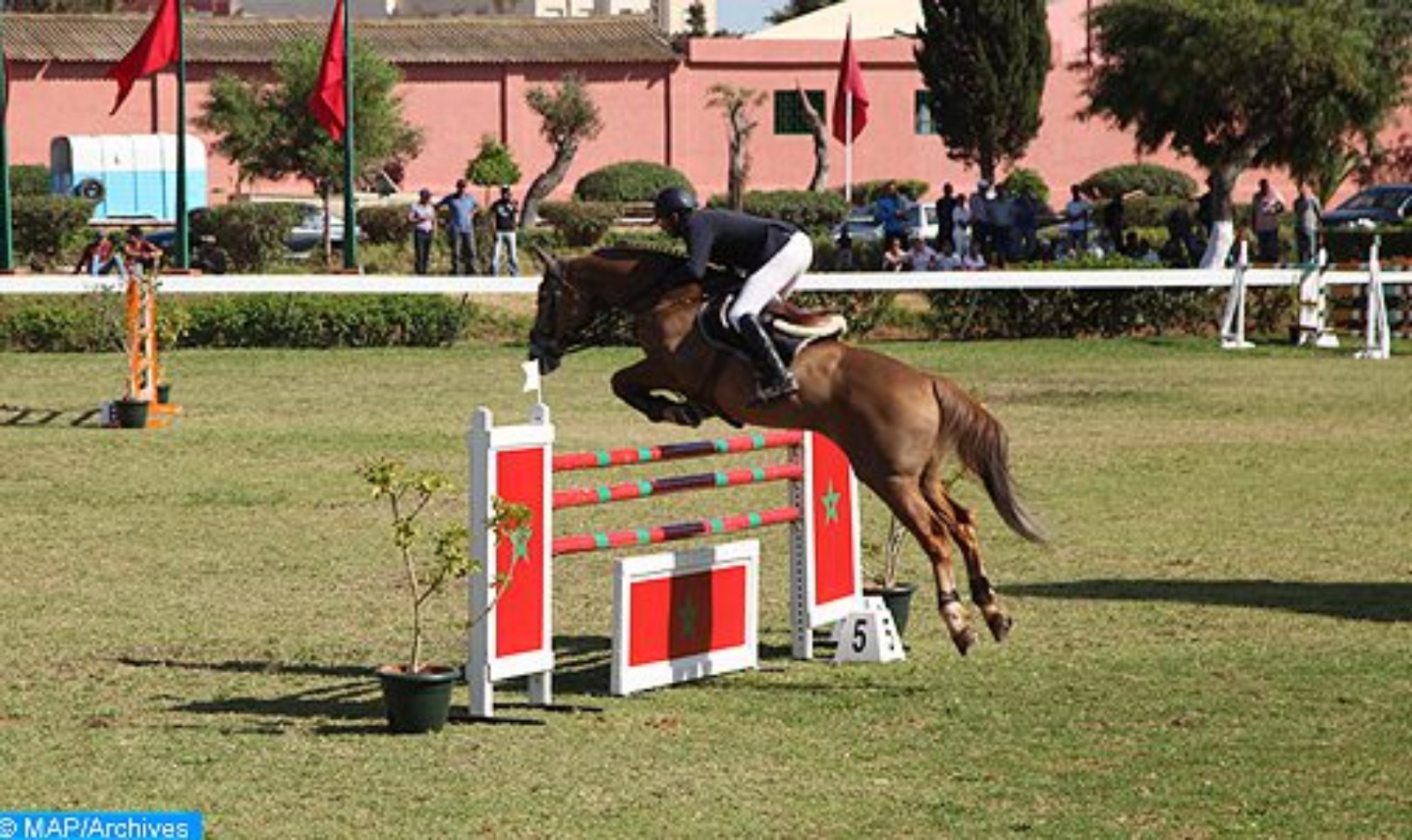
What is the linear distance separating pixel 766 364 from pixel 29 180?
170 feet

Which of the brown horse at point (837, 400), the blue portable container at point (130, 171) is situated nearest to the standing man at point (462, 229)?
the blue portable container at point (130, 171)

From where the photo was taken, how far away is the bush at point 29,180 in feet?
205

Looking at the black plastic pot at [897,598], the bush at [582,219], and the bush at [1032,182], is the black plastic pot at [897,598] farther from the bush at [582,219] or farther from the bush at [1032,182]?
the bush at [1032,182]

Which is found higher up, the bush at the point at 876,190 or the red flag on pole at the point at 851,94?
the red flag on pole at the point at 851,94

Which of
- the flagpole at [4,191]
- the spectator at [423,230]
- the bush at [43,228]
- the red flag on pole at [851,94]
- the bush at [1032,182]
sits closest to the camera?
the flagpole at [4,191]

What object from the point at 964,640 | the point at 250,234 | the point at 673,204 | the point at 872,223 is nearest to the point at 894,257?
the point at 250,234

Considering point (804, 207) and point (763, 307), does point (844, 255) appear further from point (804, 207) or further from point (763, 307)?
point (763, 307)

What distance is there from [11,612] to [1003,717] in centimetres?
553

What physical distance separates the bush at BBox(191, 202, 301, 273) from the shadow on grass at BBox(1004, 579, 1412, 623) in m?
30.7

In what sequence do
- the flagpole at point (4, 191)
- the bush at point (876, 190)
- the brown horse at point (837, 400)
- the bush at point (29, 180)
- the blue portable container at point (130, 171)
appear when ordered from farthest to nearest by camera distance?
the bush at point (876, 190)
the blue portable container at point (130, 171)
the bush at point (29, 180)
the flagpole at point (4, 191)
the brown horse at point (837, 400)

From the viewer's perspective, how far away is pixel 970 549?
13406 mm

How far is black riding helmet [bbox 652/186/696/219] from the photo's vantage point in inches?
543

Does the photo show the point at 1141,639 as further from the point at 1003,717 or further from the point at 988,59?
the point at 988,59

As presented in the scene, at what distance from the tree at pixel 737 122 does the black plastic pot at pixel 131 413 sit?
45.1 m
